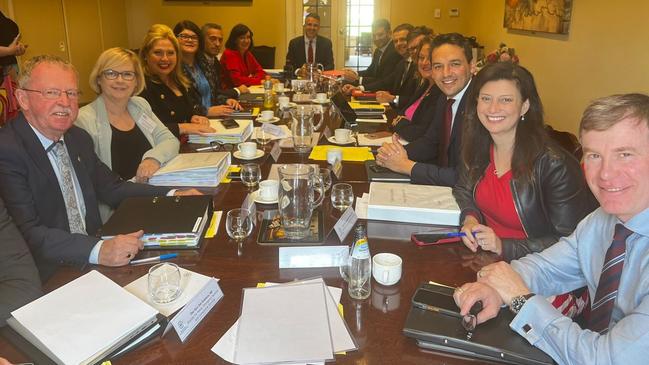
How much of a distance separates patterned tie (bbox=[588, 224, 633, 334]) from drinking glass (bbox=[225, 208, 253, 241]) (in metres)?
0.93

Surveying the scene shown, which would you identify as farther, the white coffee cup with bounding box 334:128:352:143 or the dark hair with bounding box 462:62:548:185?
the white coffee cup with bounding box 334:128:352:143

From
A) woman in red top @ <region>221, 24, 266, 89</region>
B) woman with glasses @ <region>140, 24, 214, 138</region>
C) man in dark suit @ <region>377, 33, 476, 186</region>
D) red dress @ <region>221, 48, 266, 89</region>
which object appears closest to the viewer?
man in dark suit @ <region>377, 33, 476, 186</region>

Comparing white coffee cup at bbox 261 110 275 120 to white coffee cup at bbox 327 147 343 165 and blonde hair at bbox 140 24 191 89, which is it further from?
white coffee cup at bbox 327 147 343 165

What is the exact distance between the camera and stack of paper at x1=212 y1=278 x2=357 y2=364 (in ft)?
3.19

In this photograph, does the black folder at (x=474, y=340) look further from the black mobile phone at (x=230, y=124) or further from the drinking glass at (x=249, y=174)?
the black mobile phone at (x=230, y=124)

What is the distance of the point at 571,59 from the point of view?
450 cm

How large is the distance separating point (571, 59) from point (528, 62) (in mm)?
962

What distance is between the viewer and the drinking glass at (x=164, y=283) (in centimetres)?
119

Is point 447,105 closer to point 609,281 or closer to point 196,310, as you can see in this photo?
point 609,281

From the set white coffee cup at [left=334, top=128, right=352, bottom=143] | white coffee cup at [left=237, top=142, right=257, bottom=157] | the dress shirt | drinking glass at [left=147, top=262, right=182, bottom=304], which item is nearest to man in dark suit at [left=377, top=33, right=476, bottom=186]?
white coffee cup at [left=334, top=128, right=352, bottom=143]

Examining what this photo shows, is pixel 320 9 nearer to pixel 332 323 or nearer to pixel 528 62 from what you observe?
pixel 528 62

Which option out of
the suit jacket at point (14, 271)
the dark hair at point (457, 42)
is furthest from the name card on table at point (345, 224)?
the dark hair at point (457, 42)

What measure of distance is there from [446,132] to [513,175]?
2.92ft

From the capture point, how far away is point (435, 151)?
266cm
